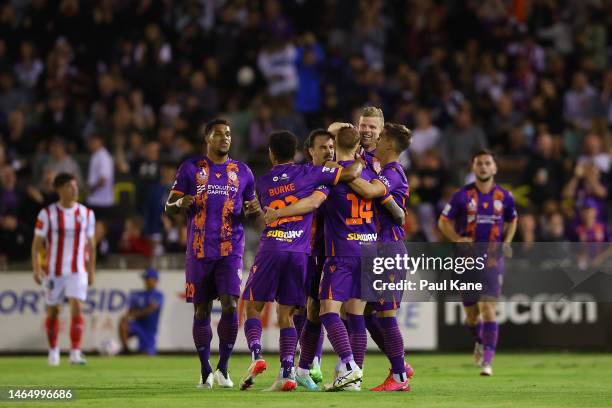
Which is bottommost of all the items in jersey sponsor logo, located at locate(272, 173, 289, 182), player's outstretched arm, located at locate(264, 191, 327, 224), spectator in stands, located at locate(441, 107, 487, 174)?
player's outstretched arm, located at locate(264, 191, 327, 224)

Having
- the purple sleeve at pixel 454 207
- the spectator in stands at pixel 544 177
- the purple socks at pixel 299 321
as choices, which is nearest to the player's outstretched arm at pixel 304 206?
the purple socks at pixel 299 321

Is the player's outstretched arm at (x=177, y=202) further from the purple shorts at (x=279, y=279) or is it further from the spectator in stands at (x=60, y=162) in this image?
the spectator in stands at (x=60, y=162)

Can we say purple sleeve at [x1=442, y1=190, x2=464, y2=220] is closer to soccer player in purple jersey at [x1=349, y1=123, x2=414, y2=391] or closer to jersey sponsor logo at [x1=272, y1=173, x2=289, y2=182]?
soccer player in purple jersey at [x1=349, y1=123, x2=414, y2=391]

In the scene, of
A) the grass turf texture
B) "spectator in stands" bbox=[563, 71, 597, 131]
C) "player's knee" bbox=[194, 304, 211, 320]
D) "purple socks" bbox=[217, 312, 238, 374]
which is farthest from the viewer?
"spectator in stands" bbox=[563, 71, 597, 131]

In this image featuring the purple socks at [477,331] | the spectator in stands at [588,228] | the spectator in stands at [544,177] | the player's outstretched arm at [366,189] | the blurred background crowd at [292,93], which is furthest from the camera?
the spectator in stands at [544,177]

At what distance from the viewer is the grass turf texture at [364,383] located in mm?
10562

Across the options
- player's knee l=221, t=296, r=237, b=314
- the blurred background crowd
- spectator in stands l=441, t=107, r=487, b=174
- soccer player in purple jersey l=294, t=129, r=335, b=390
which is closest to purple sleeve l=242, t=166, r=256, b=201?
soccer player in purple jersey l=294, t=129, r=335, b=390

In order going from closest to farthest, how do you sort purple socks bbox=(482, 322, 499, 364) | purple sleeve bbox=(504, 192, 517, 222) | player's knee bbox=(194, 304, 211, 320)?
player's knee bbox=(194, 304, 211, 320) → purple socks bbox=(482, 322, 499, 364) → purple sleeve bbox=(504, 192, 517, 222)

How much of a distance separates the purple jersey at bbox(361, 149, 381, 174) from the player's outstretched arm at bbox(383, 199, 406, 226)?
2.20 ft

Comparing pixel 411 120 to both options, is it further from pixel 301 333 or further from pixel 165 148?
pixel 301 333

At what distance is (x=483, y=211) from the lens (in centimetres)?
1570

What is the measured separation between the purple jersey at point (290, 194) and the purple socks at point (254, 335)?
687 mm

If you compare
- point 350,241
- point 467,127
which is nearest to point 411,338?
point 467,127

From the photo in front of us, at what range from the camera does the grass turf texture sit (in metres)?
10.6
